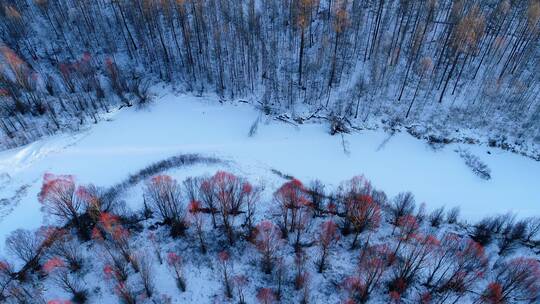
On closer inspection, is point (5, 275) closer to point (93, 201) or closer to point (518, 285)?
point (93, 201)

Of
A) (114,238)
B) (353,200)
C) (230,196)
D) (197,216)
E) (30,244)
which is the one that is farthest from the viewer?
(197,216)

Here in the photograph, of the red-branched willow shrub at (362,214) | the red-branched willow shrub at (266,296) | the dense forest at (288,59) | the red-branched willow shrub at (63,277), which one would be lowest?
the red-branched willow shrub at (266,296)

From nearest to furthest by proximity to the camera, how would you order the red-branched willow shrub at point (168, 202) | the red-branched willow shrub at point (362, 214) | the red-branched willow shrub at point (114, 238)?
the red-branched willow shrub at point (114, 238) < the red-branched willow shrub at point (362, 214) < the red-branched willow shrub at point (168, 202)

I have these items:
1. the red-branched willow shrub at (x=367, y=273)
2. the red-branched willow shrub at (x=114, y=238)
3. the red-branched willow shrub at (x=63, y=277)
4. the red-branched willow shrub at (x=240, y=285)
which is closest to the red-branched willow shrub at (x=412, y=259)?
the red-branched willow shrub at (x=367, y=273)

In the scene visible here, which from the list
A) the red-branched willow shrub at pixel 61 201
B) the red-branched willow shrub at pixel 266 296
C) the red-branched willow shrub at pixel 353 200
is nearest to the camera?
the red-branched willow shrub at pixel 266 296

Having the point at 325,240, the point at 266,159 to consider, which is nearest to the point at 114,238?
the point at 266,159

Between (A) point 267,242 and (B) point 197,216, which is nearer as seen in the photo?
(A) point 267,242

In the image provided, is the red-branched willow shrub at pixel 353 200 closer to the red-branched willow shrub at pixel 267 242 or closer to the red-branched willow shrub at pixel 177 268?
the red-branched willow shrub at pixel 267 242

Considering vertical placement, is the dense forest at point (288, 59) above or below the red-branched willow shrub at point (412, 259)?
above

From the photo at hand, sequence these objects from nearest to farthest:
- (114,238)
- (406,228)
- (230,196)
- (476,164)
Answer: (114,238), (406,228), (230,196), (476,164)
